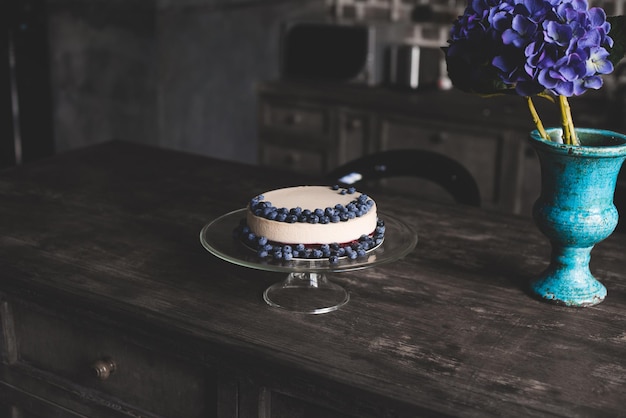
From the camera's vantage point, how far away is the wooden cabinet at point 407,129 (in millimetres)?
3426

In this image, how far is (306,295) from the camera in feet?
4.47

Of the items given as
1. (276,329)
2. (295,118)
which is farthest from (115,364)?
Answer: (295,118)

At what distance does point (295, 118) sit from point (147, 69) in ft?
2.50

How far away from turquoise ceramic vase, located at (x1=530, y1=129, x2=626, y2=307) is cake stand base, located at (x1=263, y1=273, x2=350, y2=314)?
325 millimetres

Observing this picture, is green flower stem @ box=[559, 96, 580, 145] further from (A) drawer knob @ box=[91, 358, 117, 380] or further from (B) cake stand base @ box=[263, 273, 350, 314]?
(A) drawer knob @ box=[91, 358, 117, 380]

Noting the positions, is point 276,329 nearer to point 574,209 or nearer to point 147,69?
point 574,209

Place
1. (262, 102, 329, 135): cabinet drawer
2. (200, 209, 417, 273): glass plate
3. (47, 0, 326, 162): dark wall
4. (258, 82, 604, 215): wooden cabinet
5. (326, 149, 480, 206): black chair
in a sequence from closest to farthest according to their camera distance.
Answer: (200, 209, 417, 273): glass plate → (326, 149, 480, 206): black chair → (258, 82, 604, 215): wooden cabinet → (47, 0, 326, 162): dark wall → (262, 102, 329, 135): cabinet drawer

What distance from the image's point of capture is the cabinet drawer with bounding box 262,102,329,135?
3957 mm

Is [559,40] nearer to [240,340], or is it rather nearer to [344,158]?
[240,340]

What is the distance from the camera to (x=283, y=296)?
1.35 metres

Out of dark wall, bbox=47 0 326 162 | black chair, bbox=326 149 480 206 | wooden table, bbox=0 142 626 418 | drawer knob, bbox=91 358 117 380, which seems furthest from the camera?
dark wall, bbox=47 0 326 162

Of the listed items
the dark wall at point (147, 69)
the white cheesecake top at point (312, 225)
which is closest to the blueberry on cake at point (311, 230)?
the white cheesecake top at point (312, 225)

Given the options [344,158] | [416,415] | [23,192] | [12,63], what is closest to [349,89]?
[344,158]

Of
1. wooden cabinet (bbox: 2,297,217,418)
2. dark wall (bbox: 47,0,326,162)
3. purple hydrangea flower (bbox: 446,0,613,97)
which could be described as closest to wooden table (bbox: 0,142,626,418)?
wooden cabinet (bbox: 2,297,217,418)
